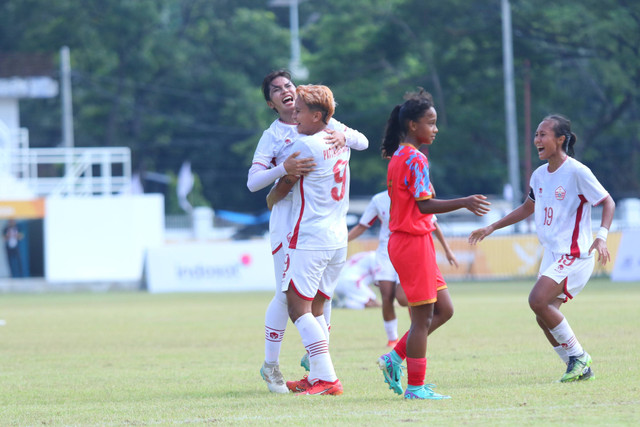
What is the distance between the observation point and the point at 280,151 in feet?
26.1

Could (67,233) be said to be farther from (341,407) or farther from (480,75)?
(341,407)

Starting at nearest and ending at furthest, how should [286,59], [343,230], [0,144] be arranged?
1. [343,230]
2. [0,144]
3. [286,59]

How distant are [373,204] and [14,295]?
18345 mm

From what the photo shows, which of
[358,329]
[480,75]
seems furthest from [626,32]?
[358,329]

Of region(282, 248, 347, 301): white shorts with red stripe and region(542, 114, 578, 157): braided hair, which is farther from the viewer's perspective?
region(542, 114, 578, 157): braided hair

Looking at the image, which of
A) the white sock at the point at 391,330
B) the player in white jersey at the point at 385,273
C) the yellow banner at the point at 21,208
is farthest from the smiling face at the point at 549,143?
the yellow banner at the point at 21,208

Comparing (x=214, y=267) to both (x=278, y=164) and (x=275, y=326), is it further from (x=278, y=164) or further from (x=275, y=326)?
(x=278, y=164)

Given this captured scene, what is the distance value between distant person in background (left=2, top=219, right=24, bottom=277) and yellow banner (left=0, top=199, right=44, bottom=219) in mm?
1535

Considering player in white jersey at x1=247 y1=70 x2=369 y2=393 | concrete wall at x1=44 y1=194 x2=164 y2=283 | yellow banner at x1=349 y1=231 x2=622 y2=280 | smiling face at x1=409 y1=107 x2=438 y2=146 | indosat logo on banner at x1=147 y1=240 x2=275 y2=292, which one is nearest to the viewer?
smiling face at x1=409 y1=107 x2=438 y2=146

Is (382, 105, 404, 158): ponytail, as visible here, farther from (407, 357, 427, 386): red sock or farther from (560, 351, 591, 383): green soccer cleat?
(560, 351, 591, 383): green soccer cleat

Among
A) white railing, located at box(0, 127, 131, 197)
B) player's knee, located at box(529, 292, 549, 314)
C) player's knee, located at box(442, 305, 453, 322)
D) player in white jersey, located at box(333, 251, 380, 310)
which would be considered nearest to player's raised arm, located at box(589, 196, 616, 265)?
player's knee, located at box(529, 292, 549, 314)

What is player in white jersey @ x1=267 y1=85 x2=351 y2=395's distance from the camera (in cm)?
749

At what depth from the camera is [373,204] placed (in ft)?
42.1

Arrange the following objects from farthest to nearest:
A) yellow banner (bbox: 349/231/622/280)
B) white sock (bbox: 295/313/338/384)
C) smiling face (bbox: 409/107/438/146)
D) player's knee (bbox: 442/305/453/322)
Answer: yellow banner (bbox: 349/231/622/280), player's knee (bbox: 442/305/453/322), white sock (bbox: 295/313/338/384), smiling face (bbox: 409/107/438/146)
